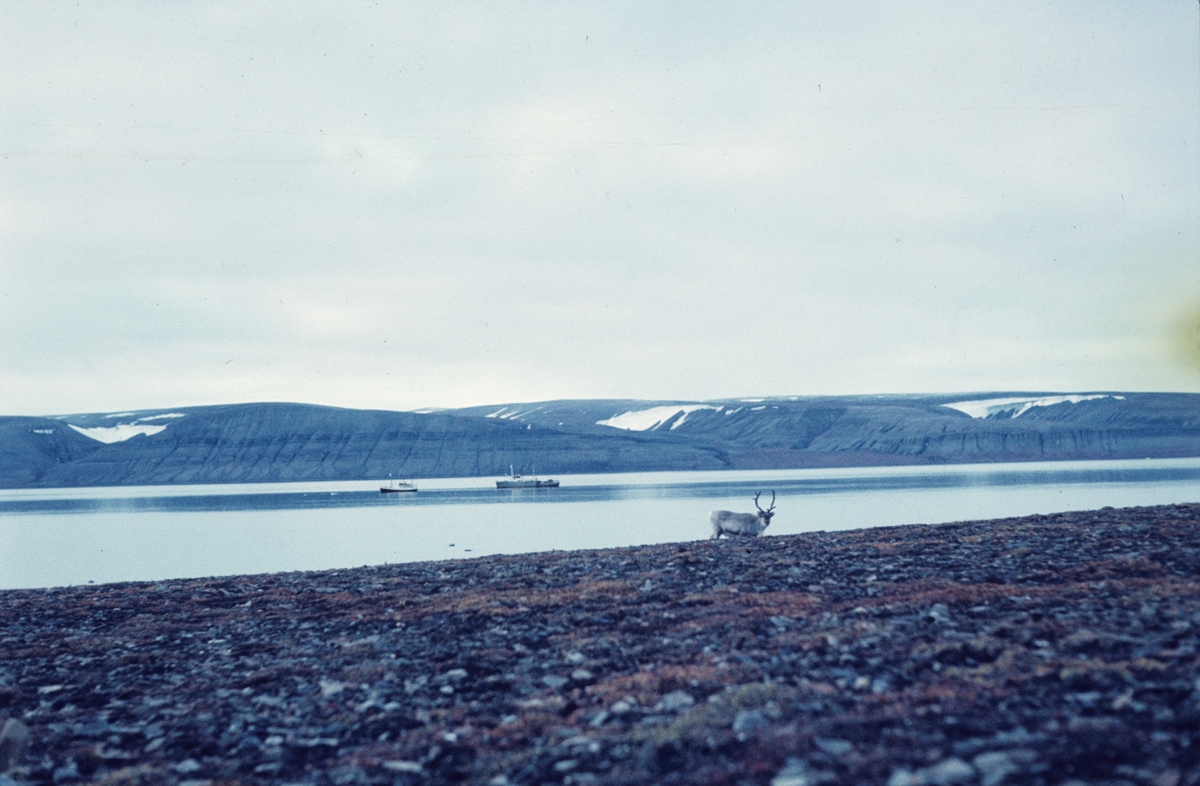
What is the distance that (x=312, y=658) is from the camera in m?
13.1

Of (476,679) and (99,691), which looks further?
(99,691)

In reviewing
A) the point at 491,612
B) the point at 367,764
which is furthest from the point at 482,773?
the point at 491,612

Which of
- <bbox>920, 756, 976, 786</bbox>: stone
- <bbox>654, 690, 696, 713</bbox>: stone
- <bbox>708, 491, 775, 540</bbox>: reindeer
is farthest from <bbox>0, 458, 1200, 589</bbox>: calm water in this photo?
<bbox>920, 756, 976, 786</bbox>: stone

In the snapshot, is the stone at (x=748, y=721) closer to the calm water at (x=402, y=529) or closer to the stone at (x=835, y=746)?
the stone at (x=835, y=746)

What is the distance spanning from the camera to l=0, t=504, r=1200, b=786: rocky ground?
7.05 metres

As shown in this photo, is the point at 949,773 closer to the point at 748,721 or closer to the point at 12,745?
the point at 748,721

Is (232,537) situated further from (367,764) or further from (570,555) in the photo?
(367,764)

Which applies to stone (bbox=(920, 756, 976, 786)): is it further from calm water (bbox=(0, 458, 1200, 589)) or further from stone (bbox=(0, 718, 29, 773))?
calm water (bbox=(0, 458, 1200, 589))

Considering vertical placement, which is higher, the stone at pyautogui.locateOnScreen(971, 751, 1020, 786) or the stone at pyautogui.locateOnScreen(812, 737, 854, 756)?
the stone at pyautogui.locateOnScreen(971, 751, 1020, 786)

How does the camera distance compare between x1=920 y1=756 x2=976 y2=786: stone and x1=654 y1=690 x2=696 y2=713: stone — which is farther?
x1=654 y1=690 x2=696 y2=713: stone

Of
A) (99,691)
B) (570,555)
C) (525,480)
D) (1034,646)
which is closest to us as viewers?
(1034,646)

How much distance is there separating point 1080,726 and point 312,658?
33.1 feet

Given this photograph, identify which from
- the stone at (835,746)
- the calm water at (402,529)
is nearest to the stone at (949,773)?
the stone at (835,746)

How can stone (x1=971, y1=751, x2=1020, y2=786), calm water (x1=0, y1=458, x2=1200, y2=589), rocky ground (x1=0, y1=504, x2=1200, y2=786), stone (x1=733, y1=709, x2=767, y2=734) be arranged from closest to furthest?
stone (x1=971, y1=751, x2=1020, y2=786), rocky ground (x1=0, y1=504, x2=1200, y2=786), stone (x1=733, y1=709, x2=767, y2=734), calm water (x1=0, y1=458, x2=1200, y2=589)
